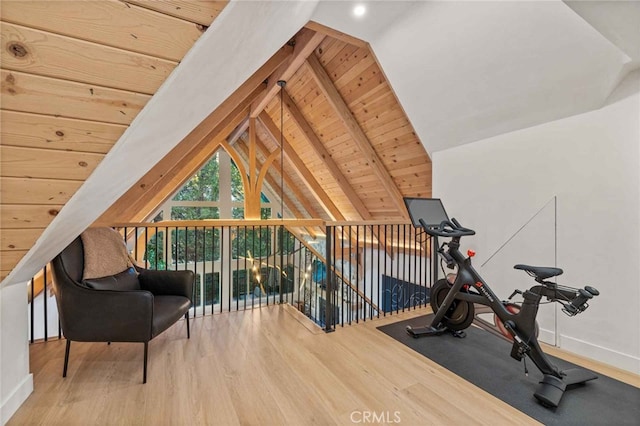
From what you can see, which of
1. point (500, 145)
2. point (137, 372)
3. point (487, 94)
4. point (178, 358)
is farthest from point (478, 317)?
point (137, 372)

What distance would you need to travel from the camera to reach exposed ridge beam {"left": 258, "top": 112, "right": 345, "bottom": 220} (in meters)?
5.76

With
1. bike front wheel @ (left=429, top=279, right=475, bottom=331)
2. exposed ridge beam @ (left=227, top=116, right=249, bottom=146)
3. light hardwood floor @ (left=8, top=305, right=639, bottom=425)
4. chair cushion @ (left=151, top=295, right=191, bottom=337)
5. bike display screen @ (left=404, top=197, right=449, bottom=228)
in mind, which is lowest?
light hardwood floor @ (left=8, top=305, right=639, bottom=425)

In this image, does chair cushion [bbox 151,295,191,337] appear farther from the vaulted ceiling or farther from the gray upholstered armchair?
the vaulted ceiling

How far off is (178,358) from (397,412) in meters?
1.61

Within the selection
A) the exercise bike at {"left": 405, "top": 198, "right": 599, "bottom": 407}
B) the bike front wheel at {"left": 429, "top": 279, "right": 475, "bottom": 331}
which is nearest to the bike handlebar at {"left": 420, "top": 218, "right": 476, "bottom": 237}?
the exercise bike at {"left": 405, "top": 198, "right": 599, "bottom": 407}

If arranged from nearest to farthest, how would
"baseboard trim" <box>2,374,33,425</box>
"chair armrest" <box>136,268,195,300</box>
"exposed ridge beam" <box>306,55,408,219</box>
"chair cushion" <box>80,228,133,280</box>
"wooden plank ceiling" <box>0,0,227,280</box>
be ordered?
"wooden plank ceiling" <box>0,0,227,280</box> < "baseboard trim" <box>2,374,33,425</box> < "chair cushion" <box>80,228,133,280</box> < "chair armrest" <box>136,268,195,300</box> < "exposed ridge beam" <box>306,55,408,219</box>

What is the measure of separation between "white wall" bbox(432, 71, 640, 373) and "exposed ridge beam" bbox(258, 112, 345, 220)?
11.7 feet

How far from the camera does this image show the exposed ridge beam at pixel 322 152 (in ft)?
16.3

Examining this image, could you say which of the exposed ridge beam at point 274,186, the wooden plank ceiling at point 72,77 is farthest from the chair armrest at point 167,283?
the exposed ridge beam at point 274,186

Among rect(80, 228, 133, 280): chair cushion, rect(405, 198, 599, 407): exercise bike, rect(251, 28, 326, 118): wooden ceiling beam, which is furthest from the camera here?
rect(251, 28, 326, 118): wooden ceiling beam

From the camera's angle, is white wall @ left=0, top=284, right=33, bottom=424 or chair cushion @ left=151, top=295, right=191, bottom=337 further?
chair cushion @ left=151, top=295, right=191, bottom=337

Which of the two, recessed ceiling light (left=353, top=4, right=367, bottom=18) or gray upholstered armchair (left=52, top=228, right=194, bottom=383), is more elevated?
recessed ceiling light (left=353, top=4, right=367, bottom=18)

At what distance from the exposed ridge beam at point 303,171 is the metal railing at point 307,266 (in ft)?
1.70

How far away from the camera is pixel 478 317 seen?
9.54 feet
